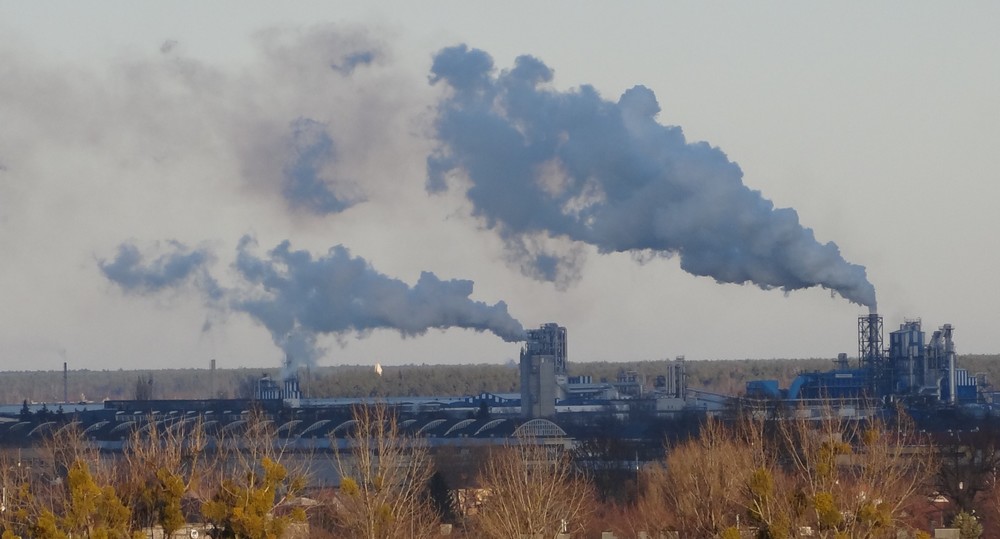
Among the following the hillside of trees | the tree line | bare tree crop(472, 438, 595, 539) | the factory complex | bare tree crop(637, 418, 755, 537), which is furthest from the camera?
the hillside of trees

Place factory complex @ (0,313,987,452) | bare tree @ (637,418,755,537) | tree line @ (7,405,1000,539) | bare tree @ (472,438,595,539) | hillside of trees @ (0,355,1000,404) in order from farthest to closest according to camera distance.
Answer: hillside of trees @ (0,355,1000,404), factory complex @ (0,313,987,452), bare tree @ (637,418,755,537), bare tree @ (472,438,595,539), tree line @ (7,405,1000,539)

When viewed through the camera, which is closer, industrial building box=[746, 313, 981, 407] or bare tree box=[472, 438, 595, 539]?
bare tree box=[472, 438, 595, 539]

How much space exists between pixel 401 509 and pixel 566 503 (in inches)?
285

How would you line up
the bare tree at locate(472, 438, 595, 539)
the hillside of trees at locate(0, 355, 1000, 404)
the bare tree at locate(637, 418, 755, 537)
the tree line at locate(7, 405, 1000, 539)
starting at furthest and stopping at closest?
the hillside of trees at locate(0, 355, 1000, 404) → the bare tree at locate(637, 418, 755, 537) → the bare tree at locate(472, 438, 595, 539) → the tree line at locate(7, 405, 1000, 539)

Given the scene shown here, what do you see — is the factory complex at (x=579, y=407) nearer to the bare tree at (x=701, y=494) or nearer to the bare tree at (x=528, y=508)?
the bare tree at (x=701, y=494)

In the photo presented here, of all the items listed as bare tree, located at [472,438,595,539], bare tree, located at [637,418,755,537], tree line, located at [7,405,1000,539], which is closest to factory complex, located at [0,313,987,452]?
tree line, located at [7,405,1000,539]

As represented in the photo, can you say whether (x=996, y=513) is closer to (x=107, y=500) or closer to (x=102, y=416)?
(x=107, y=500)

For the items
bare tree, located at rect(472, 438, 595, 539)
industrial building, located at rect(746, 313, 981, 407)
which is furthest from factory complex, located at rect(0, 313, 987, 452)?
bare tree, located at rect(472, 438, 595, 539)

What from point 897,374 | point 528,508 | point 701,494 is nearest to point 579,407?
point 897,374

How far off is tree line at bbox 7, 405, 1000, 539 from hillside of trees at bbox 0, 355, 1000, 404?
139 feet

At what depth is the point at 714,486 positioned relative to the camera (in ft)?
102

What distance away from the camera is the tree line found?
23.0 metres

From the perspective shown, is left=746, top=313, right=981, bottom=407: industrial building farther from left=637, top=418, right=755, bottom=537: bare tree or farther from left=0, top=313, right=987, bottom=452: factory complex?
left=637, top=418, right=755, bottom=537: bare tree

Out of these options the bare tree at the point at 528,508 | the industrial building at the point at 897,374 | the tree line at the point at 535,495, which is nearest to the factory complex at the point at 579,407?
the industrial building at the point at 897,374
